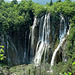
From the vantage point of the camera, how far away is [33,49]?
18.5 meters

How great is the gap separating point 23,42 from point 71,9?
8.25m

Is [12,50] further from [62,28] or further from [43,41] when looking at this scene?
[62,28]

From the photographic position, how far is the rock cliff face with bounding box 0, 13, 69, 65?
1680cm

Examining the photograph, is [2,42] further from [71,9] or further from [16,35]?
[71,9]

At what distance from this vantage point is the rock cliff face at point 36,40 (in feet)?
55.1

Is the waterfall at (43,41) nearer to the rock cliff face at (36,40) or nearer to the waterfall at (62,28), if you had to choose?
the rock cliff face at (36,40)

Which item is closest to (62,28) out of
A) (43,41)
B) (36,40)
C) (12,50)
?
(43,41)

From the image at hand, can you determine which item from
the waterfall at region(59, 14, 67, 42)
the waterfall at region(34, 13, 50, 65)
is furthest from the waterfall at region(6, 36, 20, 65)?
the waterfall at region(59, 14, 67, 42)

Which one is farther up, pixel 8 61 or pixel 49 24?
pixel 49 24

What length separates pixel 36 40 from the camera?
61.0 feet

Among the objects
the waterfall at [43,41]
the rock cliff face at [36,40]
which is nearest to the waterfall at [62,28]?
the rock cliff face at [36,40]

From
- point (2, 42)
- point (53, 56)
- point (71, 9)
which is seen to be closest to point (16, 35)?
point (2, 42)

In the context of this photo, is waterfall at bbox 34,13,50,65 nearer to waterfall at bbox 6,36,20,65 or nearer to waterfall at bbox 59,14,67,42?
waterfall at bbox 59,14,67,42

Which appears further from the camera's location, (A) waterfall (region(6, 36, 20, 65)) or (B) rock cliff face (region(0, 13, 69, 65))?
(A) waterfall (region(6, 36, 20, 65))
